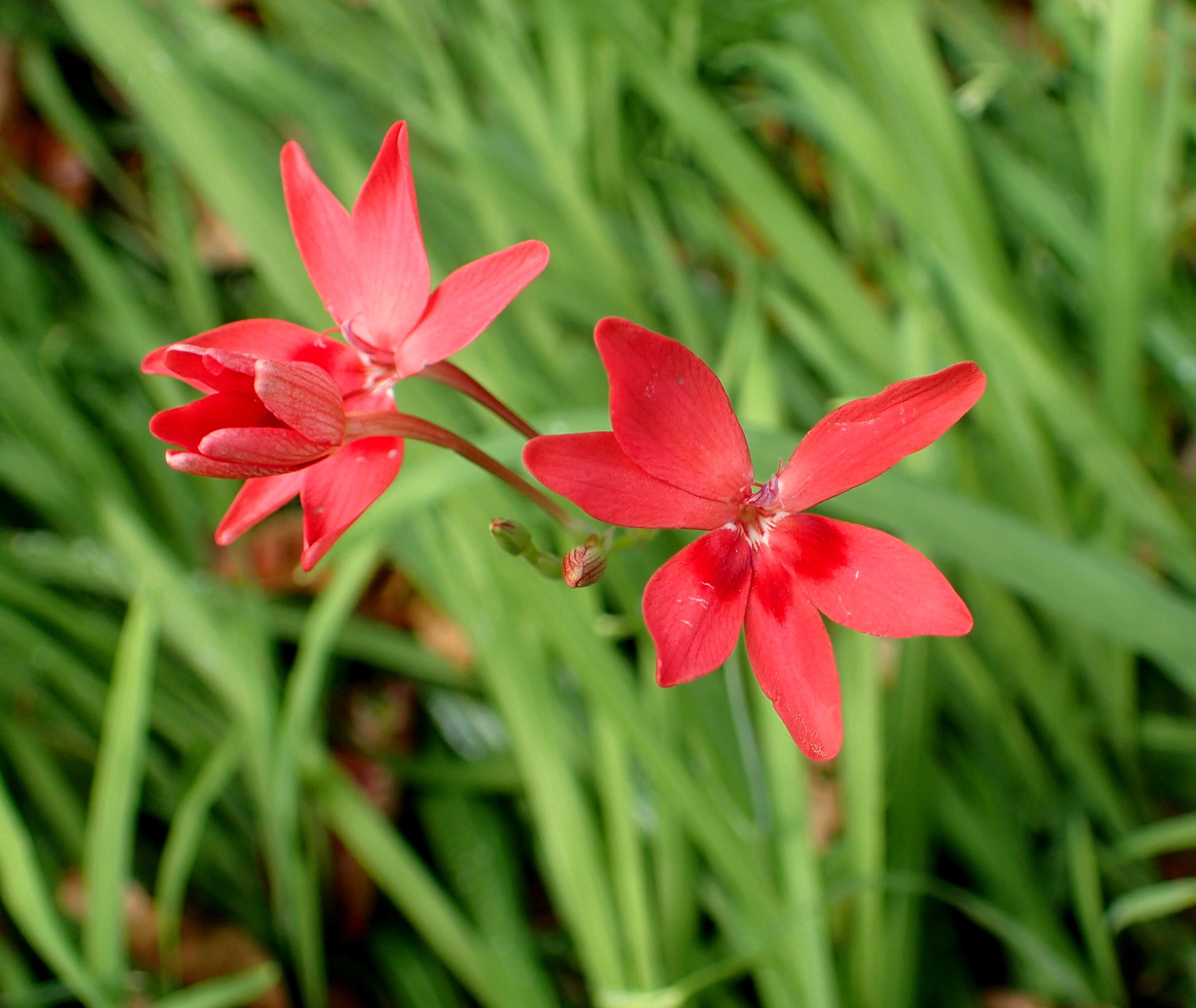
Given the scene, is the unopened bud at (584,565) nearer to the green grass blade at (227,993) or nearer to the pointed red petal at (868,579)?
the pointed red petal at (868,579)

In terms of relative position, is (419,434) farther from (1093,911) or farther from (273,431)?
(1093,911)

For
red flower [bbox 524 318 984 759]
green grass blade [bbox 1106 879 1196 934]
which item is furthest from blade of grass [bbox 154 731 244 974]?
green grass blade [bbox 1106 879 1196 934]

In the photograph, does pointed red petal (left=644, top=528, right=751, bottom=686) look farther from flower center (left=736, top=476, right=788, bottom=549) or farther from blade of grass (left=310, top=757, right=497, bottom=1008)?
blade of grass (left=310, top=757, right=497, bottom=1008)

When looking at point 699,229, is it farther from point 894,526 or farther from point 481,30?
point 894,526

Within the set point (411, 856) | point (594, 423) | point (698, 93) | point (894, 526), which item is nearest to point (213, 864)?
point (411, 856)

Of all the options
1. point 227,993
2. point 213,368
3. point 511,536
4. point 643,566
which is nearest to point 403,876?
point 227,993
